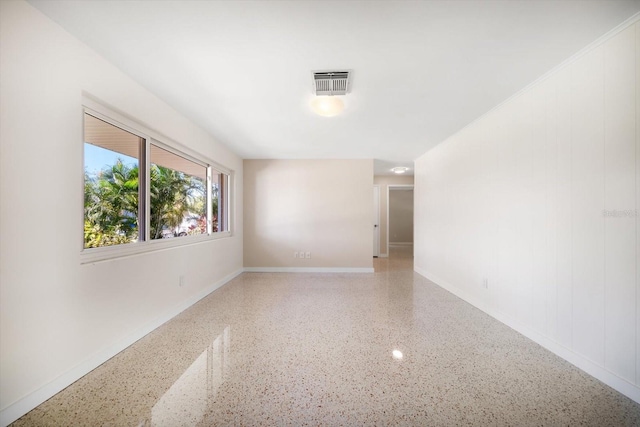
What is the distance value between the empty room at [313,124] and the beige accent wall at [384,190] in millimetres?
3916

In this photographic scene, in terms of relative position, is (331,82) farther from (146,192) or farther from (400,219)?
(400,219)

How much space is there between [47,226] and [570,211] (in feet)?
12.0

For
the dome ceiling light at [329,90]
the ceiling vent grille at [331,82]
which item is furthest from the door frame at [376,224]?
the ceiling vent grille at [331,82]

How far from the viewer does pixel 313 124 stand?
133 inches

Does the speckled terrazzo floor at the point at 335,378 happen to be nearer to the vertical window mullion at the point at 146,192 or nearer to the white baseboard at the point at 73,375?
the white baseboard at the point at 73,375

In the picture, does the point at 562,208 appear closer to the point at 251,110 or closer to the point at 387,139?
the point at 387,139

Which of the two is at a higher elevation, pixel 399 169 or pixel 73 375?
pixel 399 169

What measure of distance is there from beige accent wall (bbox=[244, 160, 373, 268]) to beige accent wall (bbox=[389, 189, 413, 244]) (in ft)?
16.3

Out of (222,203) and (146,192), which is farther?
(222,203)

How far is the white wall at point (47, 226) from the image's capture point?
1396 millimetres

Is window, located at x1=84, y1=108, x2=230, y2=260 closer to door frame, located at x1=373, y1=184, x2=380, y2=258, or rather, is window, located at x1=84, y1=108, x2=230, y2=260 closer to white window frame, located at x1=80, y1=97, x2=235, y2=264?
white window frame, located at x1=80, y1=97, x2=235, y2=264

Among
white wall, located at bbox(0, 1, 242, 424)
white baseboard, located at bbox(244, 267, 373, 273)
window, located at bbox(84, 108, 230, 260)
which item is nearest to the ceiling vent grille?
white wall, located at bbox(0, 1, 242, 424)

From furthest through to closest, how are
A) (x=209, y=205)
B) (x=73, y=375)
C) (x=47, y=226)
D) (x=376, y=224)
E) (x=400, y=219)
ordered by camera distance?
(x=400, y=219) → (x=376, y=224) → (x=209, y=205) → (x=73, y=375) → (x=47, y=226)

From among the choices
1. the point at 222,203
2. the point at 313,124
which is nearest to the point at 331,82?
the point at 313,124
